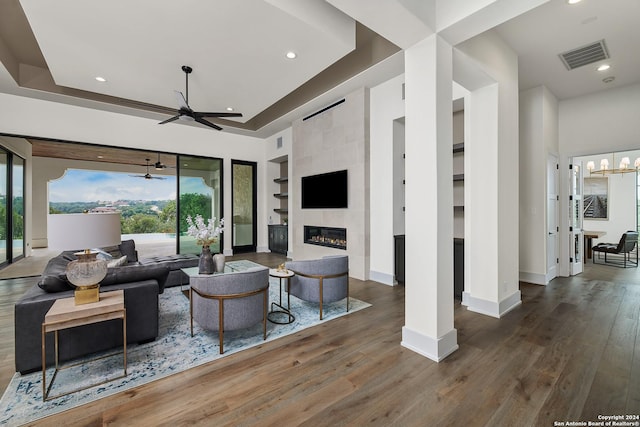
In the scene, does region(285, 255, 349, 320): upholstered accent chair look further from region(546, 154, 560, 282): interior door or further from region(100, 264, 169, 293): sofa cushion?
region(546, 154, 560, 282): interior door

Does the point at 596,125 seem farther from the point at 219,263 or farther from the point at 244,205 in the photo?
the point at 244,205

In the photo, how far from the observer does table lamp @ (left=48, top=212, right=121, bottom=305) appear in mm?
1729

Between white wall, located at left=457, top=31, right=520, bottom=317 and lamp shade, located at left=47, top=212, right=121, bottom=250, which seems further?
white wall, located at left=457, top=31, right=520, bottom=317

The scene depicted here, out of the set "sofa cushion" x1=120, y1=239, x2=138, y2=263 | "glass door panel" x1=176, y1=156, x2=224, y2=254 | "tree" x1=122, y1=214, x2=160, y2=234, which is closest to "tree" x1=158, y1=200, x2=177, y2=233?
"tree" x1=122, y1=214, x2=160, y2=234

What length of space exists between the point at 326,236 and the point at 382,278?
179 centimetres

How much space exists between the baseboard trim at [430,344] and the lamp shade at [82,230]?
255 centimetres

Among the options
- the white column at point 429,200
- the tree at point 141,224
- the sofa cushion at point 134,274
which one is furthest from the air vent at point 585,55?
the tree at point 141,224

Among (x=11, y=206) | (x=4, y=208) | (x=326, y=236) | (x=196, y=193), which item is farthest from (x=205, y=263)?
(x=11, y=206)

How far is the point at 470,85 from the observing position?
11.1 feet

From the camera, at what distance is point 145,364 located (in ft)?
7.54

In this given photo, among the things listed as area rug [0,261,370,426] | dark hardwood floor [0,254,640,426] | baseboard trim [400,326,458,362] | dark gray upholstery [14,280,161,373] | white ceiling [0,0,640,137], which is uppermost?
white ceiling [0,0,640,137]

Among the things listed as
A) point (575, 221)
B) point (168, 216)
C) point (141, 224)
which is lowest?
point (141, 224)

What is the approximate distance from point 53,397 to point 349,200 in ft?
14.5

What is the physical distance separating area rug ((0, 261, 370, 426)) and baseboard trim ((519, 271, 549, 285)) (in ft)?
11.4
